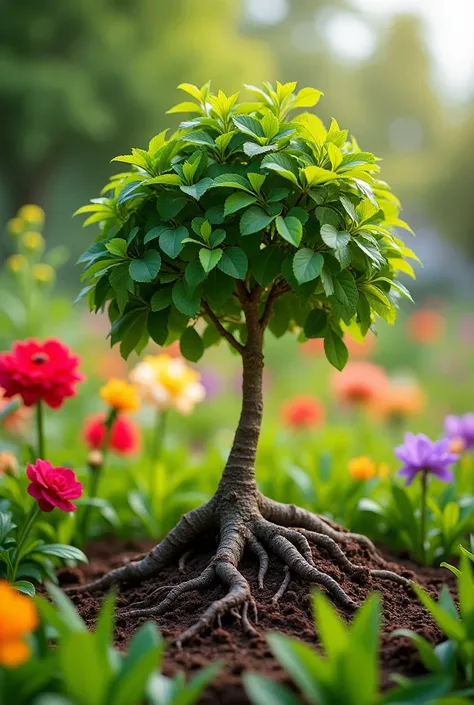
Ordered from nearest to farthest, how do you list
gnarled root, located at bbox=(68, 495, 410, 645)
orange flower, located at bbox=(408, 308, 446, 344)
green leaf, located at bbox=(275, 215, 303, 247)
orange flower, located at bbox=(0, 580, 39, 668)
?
1. orange flower, located at bbox=(0, 580, 39, 668)
2. green leaf, located at bbox=(275, 215, 303, 247)
3. gnarled root, located at bbox=(68, 495, 410, 645)
4. orange flower, located at bbox=(408, 308, 446, 344)

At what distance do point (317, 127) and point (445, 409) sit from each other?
470 centimetres

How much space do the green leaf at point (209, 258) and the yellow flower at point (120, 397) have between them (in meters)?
1.01

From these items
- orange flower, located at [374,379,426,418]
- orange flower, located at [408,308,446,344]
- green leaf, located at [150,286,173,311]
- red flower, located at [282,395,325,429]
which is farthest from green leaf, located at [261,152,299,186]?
orange flower, located at [408,308,446,344]

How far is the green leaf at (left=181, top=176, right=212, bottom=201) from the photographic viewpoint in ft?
5.33

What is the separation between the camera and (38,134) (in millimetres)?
7891

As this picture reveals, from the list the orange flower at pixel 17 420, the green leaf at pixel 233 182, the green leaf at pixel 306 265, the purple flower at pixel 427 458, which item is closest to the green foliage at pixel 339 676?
the green leaf at pixel 306 265

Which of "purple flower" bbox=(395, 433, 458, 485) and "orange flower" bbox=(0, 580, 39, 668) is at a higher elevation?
"purple flower" bbox=(395, 433, 458, 485)

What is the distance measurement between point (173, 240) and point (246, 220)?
0.18 m

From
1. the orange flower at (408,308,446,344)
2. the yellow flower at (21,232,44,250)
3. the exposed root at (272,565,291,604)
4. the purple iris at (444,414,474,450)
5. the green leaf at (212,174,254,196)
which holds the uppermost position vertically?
the orange flower at (408,308,446,344)

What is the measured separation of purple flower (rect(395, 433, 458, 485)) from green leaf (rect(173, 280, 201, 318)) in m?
0.96

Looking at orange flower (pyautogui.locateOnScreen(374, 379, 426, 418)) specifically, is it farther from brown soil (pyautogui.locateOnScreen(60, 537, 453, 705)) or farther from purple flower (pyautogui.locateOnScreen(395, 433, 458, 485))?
brown soil (pyautogui.locateOnScreen(60, 537, 453, 705))

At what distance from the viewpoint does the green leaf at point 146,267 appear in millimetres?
1647

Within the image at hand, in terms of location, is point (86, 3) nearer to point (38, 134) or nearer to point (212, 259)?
point (38, 134)

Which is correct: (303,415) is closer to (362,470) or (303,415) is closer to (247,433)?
(362,470)
